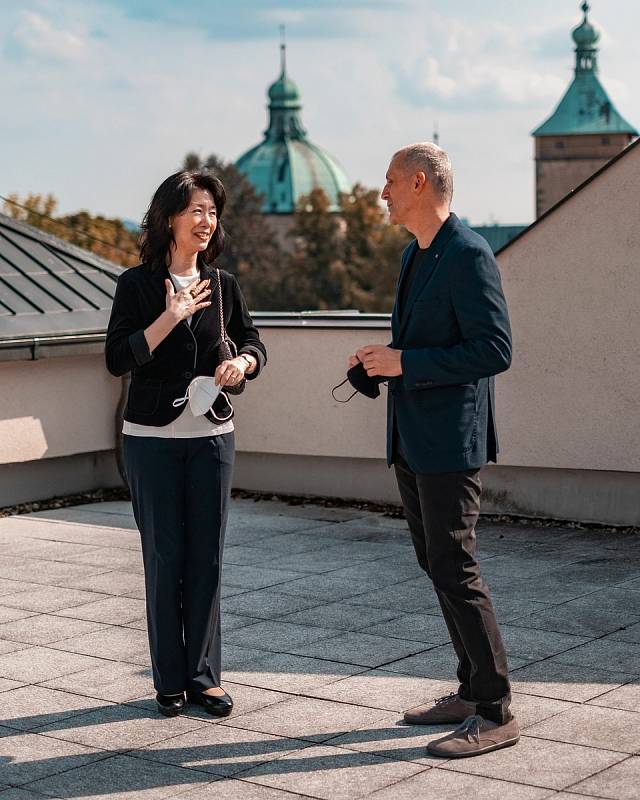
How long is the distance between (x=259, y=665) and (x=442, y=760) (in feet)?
4.67

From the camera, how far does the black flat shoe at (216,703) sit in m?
5.43

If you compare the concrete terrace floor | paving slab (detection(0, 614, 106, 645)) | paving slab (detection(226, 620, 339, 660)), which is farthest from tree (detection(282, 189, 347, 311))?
paving slab (detection(226, 620, 339, 660))

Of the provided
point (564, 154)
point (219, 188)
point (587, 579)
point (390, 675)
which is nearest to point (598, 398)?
point (587, 579)

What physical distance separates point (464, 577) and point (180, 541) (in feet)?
3.78

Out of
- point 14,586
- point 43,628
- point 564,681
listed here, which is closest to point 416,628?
point 564,681

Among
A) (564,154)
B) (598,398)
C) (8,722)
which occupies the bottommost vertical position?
(8,722)

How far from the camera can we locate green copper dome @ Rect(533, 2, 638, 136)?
116m

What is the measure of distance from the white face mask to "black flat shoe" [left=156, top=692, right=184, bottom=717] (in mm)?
1035

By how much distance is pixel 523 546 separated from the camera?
28.9 feet

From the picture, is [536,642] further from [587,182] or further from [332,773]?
[587,182]

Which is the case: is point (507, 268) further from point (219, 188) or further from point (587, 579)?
point (219, 188)

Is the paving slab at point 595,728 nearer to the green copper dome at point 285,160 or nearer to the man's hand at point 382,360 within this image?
the man's hand at point 382,360

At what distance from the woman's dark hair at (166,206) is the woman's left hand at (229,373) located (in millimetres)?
455

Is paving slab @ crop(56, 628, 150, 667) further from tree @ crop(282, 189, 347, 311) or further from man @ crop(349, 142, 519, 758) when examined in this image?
tree @ crop(282, 189, 347, 311)
